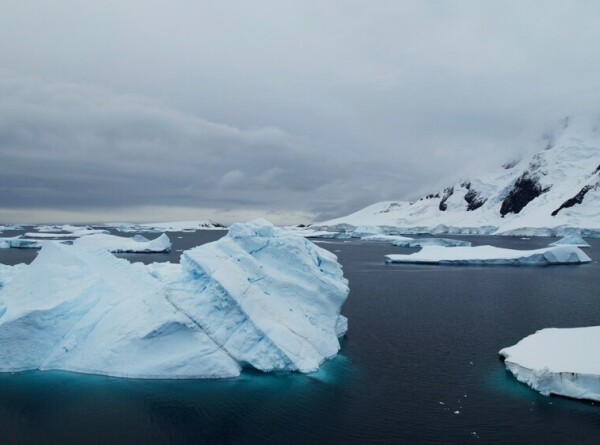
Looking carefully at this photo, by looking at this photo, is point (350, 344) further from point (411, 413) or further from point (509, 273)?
point (509, 273)

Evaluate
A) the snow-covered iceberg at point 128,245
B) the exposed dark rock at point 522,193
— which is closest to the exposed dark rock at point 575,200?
the exposed dark rock at point 522,193

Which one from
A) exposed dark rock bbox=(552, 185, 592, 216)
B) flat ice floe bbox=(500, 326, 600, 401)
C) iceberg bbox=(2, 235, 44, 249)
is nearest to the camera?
flat ice floe bbox=(500, 326, 600, 401)

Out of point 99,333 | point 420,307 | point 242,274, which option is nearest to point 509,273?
point 420,307

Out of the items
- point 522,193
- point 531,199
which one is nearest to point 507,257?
point 531,199

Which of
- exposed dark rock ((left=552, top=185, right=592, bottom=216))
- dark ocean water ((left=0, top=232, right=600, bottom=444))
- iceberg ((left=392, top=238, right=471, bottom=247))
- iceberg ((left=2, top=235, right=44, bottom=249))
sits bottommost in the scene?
dark ocean water ((left=0, top=232, right=600, bottom=444))

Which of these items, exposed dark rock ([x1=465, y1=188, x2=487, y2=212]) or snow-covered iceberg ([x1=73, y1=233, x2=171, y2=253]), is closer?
snow-covered iceberg ([x1=73, y1=233, x2=171, y2=253])

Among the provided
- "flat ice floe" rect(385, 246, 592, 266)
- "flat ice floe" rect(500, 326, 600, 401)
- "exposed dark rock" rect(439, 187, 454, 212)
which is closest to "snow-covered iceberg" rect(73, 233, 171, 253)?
"flat ice floe" rect(385, 246, 592, 266)

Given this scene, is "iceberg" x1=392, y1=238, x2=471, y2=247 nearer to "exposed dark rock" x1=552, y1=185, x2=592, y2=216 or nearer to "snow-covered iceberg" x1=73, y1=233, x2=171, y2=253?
"snow-covered iceberg" x1=73, y1=233, x2=171, y2=253
